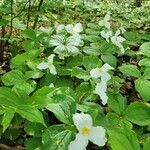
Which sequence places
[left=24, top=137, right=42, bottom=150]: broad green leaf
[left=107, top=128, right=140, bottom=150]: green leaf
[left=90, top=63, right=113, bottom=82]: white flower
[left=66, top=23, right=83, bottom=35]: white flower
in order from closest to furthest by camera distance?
1. [left=107, top=128, right=140, bottom=150]: green leaf
2. [left=24, top=137, right=42, bottom=150]: broad green leaf
3. [left=90, top=63, right=113, bottom=82]: white flower
4. [left=66, top=23, right=83, bottom=35]: white flower

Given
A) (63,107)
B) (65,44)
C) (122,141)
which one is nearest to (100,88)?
(63,107)

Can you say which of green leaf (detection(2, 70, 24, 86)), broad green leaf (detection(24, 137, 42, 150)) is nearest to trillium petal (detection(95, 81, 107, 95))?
broad green leaf (detection(24, 137, 42, 150))

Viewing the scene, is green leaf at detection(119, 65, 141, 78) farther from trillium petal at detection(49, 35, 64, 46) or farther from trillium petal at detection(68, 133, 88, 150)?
trillium petal at detection(68, 133, 88, 150)

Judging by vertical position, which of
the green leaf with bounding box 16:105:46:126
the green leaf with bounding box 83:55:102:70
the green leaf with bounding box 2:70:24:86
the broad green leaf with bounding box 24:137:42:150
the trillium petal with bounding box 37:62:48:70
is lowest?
the broad green leaf with bounding box 24:137:42:150

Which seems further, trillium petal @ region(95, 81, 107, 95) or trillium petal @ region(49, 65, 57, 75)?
trillium petal @ region(49, 65, 57, 75)

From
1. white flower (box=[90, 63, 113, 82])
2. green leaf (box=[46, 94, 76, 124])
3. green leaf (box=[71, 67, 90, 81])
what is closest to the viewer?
green leaf (box=[46, 94, 76, 124])

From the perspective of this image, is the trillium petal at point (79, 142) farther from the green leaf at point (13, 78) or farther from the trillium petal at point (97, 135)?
the green leaf at point (13, 78)

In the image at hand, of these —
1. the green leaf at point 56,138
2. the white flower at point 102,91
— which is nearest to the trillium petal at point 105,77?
the white flower at point 102,91

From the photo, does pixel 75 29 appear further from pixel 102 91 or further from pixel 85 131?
pixel 85 131
